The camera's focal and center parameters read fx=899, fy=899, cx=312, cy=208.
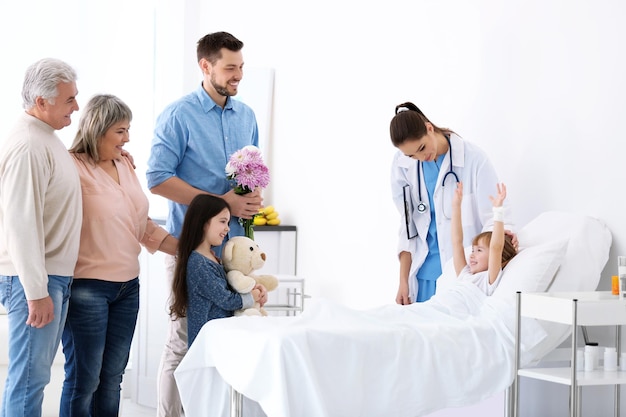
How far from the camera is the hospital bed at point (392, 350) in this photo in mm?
2408

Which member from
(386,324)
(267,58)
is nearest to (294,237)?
(267,58)

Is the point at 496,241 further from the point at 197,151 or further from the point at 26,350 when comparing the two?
the point at 26,350

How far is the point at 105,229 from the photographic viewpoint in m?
2.84

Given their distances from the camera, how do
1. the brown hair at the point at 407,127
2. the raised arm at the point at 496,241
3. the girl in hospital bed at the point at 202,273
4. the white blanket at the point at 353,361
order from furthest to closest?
1. the brown hair at the point at 407,127
2. the girl in hospital bed at the point at 202,273
3. the raised arm at the point at 496,241
4. the white blanket at the point at 353,361

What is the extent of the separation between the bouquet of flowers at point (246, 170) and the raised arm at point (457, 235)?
68 cm

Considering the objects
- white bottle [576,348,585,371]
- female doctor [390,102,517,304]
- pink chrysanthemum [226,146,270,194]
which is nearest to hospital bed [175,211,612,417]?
white bottle [576,348,585,371]

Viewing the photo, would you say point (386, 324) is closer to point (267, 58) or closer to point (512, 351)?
point (512, 351)

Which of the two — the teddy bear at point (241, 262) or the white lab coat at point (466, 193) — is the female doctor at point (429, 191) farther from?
the teddy bear at point (241, 262)

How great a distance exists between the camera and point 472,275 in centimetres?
308

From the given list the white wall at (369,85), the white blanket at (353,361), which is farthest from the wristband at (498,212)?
the white wall at (369,85)

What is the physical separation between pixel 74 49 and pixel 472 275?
4338mm

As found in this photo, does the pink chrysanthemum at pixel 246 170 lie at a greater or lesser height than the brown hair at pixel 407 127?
lesser

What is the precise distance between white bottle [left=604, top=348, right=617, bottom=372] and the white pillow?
0.31 meters

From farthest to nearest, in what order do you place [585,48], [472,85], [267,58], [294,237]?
[267,58]
[294,237]
[472,85]
[585,48]
